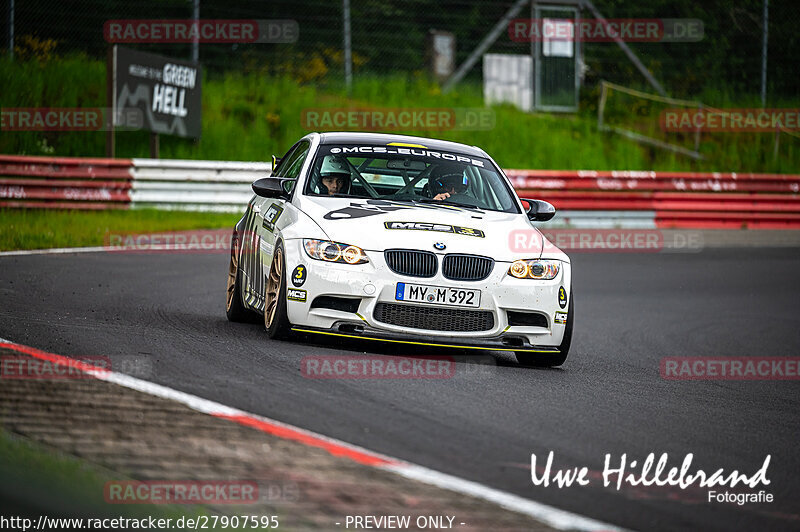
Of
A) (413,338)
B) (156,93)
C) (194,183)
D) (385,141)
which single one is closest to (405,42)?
(156,93)

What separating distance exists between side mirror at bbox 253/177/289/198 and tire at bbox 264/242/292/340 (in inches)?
24.1

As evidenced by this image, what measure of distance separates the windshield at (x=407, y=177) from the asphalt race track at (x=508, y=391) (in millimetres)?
1197

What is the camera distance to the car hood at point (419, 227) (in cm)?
792

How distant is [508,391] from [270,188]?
2588 millimetres

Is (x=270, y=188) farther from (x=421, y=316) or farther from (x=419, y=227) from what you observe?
(x=421, y=316)

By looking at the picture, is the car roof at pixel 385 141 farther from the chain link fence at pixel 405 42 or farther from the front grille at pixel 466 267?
the chain link fence at pixel 405 42

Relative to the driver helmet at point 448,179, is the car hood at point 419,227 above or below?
below

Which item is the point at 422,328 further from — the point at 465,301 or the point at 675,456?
the point at 675,456

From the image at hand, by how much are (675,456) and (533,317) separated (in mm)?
2555

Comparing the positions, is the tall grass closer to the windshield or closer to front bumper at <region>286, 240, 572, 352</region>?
the windshield

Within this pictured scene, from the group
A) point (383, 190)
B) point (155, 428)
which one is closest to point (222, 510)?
point (155, 428)

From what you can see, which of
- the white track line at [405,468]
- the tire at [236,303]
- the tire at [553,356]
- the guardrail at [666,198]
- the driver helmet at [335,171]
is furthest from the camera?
the guardrail at [666,198]

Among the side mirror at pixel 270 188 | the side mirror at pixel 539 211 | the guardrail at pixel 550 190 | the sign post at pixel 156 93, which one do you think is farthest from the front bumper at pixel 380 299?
the sign post at pixel 156 93

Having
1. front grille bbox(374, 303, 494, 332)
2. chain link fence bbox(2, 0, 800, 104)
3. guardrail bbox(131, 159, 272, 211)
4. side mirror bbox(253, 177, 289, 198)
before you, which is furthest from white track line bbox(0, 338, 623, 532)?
chain link fence bbox(2, 0, 800, 104)
